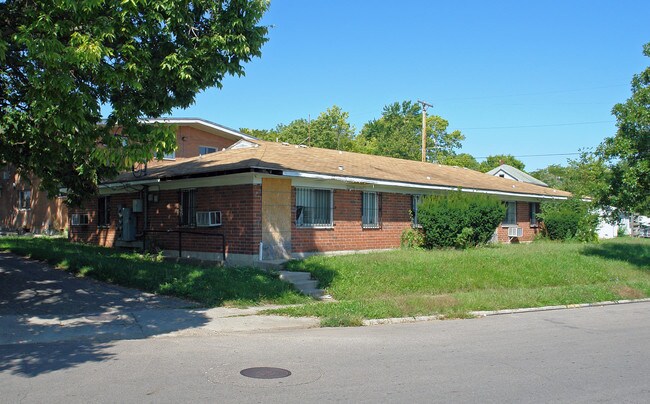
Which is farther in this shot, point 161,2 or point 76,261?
point 76,261

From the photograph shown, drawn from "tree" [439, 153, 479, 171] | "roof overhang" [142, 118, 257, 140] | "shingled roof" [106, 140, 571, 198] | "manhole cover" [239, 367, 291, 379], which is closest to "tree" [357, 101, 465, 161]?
"tree" [439, 153, 479, 171]

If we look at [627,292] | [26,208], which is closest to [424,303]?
[627,292]

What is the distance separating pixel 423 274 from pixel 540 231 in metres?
15.1

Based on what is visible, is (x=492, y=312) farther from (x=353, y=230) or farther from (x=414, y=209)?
(x=414, y=209)

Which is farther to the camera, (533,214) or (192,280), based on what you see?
(533,214)

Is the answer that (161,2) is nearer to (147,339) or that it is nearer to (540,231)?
(147,339)

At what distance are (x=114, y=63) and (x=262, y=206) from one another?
Answer: 698 cm

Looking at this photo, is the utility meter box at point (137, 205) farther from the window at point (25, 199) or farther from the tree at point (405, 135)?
the tree at point (405, 135)

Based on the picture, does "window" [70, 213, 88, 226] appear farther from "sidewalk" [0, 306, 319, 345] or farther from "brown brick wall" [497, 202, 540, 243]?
"brown brick wall" [497, 202, 540, 243]

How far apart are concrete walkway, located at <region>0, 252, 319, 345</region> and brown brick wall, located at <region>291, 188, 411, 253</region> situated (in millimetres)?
5343

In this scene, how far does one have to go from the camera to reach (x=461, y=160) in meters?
66.5

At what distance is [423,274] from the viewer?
14922 mm

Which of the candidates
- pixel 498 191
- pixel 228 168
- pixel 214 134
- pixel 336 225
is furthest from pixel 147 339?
pixel 214 134

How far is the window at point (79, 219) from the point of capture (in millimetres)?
23266
